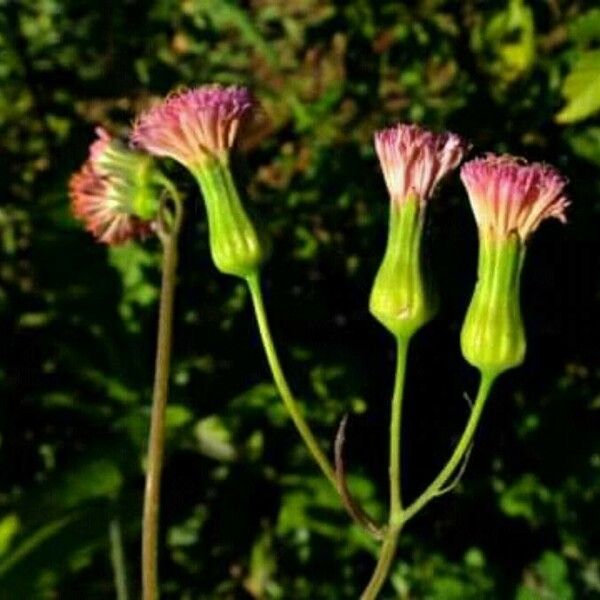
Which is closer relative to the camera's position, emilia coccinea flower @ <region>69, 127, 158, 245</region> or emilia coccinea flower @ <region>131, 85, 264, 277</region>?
emilia coccinea flower @ <region>131, 85, 264, 277</region>

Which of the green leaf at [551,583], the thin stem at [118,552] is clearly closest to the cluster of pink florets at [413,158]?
the thin stem at [118,552]

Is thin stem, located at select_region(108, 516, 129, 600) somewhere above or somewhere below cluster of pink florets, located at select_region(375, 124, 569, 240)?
below

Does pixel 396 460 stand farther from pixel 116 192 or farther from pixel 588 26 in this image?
pixel 588 26

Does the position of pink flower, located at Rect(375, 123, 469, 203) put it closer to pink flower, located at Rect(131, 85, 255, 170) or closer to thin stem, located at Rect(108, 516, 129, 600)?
pink flower, located at Rect(131, 85, 255, 170)

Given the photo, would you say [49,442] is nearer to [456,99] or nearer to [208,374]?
[208,374]

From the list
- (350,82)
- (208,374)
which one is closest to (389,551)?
(208,374)

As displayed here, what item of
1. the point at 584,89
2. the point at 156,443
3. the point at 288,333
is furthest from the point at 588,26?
the point at 156,443

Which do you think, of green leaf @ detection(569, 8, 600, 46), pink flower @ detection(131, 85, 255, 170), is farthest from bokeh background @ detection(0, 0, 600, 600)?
pink flower @ detection(131, 85, 255, 170)
